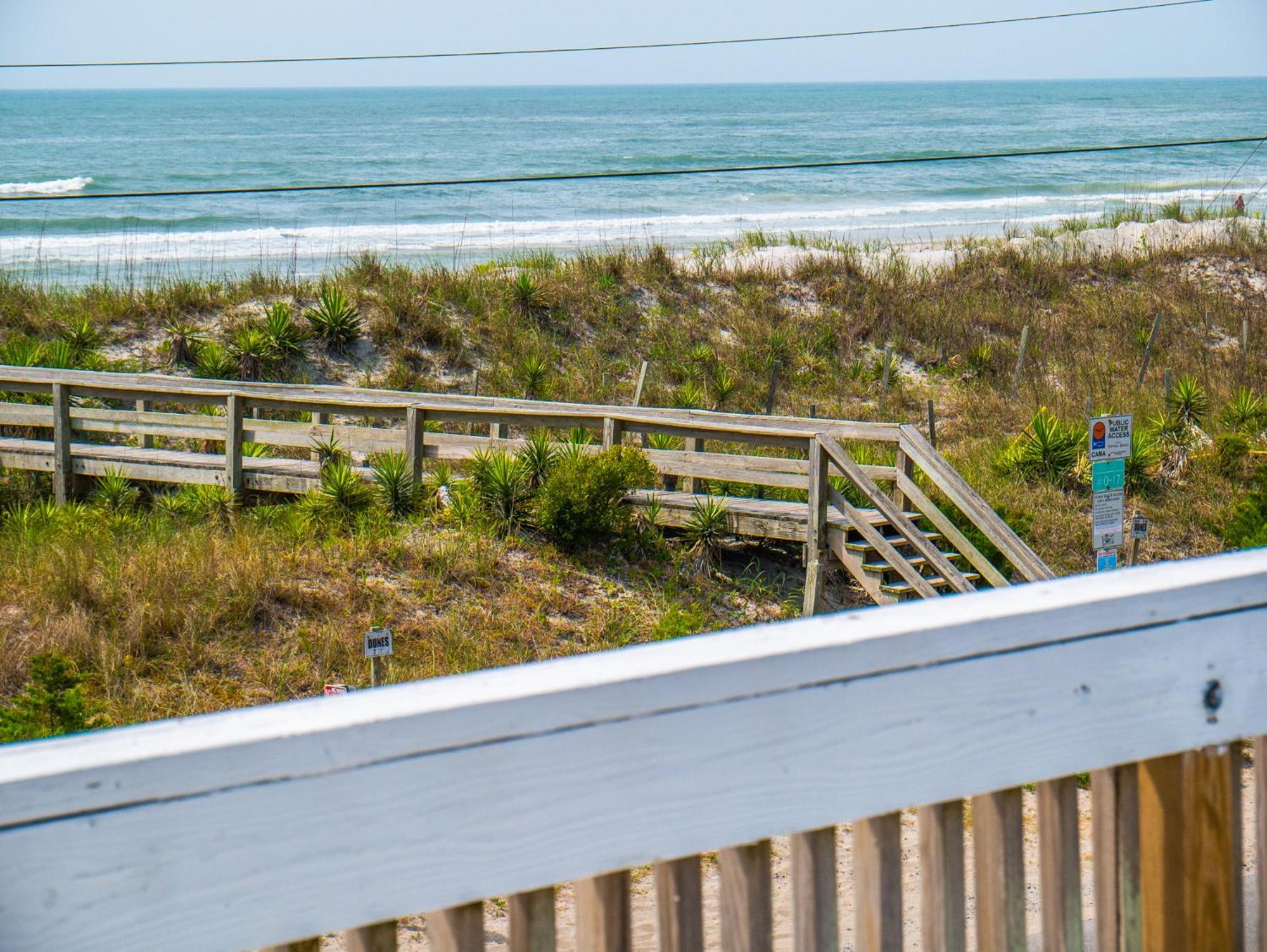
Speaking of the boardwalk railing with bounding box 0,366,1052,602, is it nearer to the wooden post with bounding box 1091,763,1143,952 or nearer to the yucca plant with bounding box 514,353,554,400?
the yucca plant with bounding box 514,353,554,400

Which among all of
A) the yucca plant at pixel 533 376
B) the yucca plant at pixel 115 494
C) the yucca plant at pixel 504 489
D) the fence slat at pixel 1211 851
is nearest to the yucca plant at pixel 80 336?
the yucca plant at pixel 115 494

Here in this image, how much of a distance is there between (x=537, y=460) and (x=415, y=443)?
1.27 meters

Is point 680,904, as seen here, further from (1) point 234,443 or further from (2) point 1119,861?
(1) point 234,443

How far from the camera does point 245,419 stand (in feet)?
44.7

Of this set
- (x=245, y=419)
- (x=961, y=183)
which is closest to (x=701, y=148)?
(x=961, y=183)

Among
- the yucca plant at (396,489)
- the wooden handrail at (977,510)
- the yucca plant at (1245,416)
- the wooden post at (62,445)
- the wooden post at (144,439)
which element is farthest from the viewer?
the yucca plant at (1245,416)

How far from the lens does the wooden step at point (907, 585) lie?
38.7ft

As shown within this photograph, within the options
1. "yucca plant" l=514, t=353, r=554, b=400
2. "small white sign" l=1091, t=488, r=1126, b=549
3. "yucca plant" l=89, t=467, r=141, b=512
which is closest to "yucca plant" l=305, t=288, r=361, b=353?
"yucca plant" l=514, t=353, r=554, b=400

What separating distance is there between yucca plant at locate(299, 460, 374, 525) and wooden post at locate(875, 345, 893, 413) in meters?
10.7

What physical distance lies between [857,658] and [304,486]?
12557 mm

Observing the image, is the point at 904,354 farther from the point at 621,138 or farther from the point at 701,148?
the point at 621,138

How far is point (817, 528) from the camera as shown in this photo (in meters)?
12.2

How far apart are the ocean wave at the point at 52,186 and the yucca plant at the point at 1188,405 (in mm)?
43454

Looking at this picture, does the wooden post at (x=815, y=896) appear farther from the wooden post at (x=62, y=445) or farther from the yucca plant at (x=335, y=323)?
the yucca plant at (x=335, y=323)
